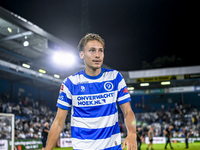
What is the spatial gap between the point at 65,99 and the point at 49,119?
27104mm

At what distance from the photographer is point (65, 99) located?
2975mm

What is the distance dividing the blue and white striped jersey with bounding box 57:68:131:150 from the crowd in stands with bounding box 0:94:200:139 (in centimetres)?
1343

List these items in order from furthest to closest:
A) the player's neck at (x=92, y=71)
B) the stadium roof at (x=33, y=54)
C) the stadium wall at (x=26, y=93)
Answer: the stadium wall at (x=26, y=93) → the stadium roof at (x=33, y=54) → the player's neck at (x=92, y=71)

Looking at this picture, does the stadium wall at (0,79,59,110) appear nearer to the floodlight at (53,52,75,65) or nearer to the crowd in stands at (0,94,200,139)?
the crowd in stands at (0,94,200,139)

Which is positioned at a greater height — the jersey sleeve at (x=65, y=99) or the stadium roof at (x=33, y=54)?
the stadium roof at (x=33, y=54)

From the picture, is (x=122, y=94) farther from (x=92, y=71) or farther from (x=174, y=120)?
(x=174, y=120)

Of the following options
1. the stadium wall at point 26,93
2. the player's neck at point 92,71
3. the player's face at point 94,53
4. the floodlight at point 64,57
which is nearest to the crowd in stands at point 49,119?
the stadium wall at point 26,93

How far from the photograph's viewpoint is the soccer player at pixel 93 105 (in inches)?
110

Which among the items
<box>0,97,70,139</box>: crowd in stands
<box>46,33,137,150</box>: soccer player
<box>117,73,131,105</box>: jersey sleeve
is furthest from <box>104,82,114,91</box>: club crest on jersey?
<box>0,97,70,139</box>: crowd in stands

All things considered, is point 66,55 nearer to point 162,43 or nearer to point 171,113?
point 171,113

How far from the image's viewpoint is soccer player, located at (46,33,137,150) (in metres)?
2.79

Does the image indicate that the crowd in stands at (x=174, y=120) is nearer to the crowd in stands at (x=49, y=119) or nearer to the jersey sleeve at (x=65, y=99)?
the crowd in stands at (x=49, y=119)

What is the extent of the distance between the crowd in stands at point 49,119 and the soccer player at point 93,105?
13423mm

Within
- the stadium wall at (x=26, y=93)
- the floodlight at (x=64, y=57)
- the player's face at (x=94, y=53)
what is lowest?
the player's face at (x=94, y=53)
